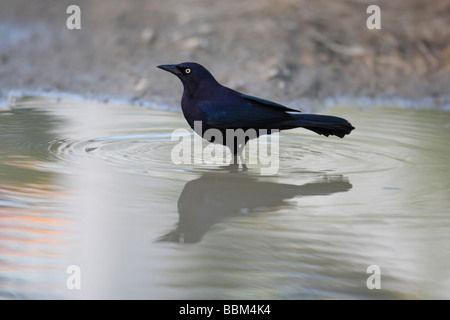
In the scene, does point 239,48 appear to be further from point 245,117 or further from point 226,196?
point 226,196

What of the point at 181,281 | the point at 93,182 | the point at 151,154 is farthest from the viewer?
the point at 151,154

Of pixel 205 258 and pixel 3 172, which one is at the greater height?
pixel 3 172

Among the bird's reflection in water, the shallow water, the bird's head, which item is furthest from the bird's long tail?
the bird's head

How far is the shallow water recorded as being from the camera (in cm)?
336

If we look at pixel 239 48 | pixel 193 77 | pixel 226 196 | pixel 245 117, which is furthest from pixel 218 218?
pixel 239 48

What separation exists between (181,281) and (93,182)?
1823 mm

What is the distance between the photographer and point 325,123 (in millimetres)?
5875

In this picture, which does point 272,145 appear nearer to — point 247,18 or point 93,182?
point 93,182

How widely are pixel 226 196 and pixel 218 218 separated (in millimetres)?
539

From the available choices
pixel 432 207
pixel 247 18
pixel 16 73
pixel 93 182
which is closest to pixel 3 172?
pixel 93 182

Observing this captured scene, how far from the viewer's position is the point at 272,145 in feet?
21.2

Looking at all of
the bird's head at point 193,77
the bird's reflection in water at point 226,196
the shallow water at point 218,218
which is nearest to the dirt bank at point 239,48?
the shallow water at point 218,218

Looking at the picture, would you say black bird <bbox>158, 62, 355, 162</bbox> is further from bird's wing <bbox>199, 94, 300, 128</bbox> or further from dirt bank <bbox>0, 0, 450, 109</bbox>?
dirt bank <bbox>0, 0, 450, 109</bbox>

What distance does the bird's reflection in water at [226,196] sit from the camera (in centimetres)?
416
